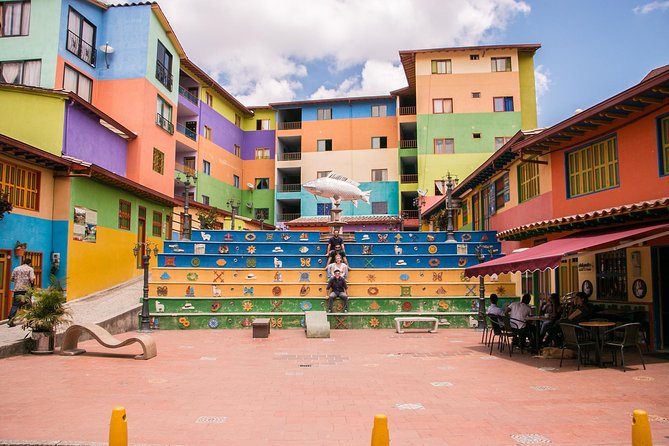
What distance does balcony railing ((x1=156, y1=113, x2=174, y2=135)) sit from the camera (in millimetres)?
27564

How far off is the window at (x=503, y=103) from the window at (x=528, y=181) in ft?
68.6

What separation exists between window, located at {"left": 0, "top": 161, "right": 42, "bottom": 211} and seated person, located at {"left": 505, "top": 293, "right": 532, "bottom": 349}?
13871 millimetres

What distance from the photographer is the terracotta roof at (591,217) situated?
32.6ft

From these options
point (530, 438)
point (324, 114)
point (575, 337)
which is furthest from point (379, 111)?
point (530, 438)

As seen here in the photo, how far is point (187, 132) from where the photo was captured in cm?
3822

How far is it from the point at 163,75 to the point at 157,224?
28.6ft

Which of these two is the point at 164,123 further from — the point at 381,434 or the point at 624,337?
the point at 381,434

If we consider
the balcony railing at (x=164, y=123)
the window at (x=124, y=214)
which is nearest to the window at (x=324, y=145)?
the balcony railing at (x=164, y=123)

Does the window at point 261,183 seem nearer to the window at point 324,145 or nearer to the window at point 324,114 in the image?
the window at point 324,145

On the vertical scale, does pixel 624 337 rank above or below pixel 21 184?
below

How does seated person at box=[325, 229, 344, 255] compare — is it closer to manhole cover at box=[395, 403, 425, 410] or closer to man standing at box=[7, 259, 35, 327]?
man standing at box=[7, 259, 35, 327]

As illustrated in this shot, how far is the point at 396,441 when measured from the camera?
18.5 ft

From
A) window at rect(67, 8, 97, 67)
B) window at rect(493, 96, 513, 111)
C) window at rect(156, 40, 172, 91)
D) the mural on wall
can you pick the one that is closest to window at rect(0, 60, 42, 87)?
window at rect(67, 8, 97, 67)

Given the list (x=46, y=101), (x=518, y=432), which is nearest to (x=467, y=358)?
(x=518, y=432)
